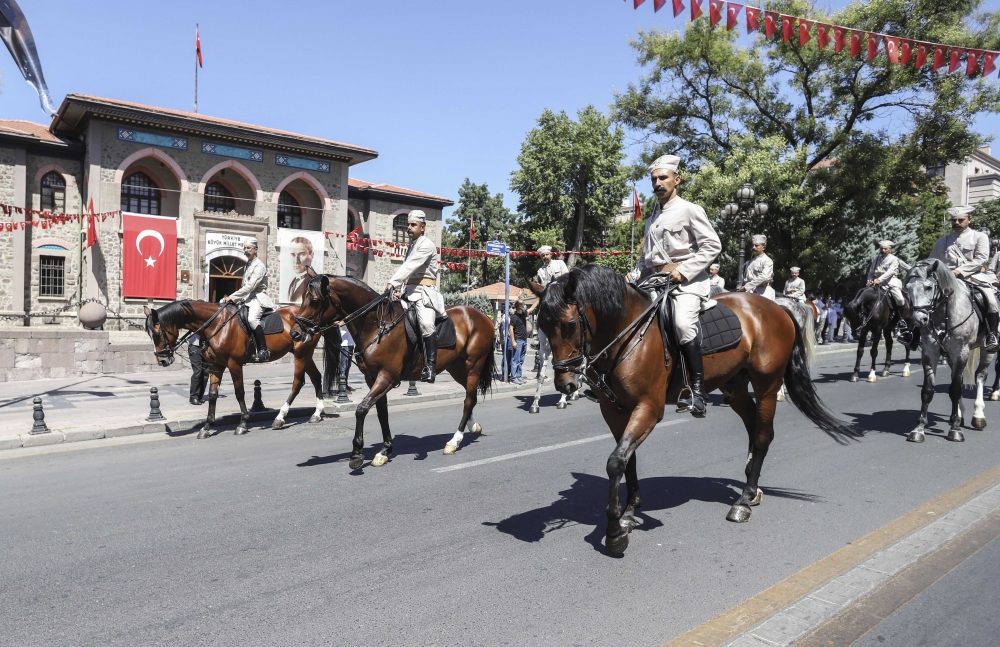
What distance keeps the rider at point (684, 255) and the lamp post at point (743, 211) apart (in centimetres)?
1331

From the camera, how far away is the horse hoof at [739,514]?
540 cm

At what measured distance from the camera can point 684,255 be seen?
536cm

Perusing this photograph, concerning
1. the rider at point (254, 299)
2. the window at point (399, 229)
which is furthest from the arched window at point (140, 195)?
the rider at point (254, 299)

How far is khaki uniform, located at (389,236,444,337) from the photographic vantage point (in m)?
7.82

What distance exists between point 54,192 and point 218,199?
20.5 feet

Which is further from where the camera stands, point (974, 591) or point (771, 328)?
point (771, 328)

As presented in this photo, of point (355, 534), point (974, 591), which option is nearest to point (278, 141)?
point (355, 534)

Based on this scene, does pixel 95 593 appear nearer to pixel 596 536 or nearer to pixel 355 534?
pixel 355 534

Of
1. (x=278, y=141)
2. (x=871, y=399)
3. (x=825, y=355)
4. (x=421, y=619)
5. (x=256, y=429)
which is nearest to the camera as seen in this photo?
(x=421, y=619)

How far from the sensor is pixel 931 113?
1019 inches

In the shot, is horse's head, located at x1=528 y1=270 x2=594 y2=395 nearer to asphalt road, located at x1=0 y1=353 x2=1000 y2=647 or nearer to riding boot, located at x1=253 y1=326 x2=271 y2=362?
asphalt road, located at x1=0 y1=353 x2=1000 y2=647

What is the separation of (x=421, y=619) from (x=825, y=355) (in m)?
23.4

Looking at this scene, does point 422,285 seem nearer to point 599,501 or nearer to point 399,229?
point 599,501

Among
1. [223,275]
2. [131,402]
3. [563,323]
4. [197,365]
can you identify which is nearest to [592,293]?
[563,323]
